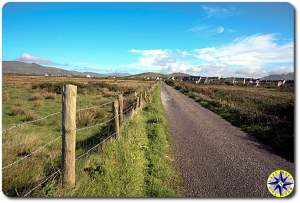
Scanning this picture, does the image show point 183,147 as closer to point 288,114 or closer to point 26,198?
point 26,198

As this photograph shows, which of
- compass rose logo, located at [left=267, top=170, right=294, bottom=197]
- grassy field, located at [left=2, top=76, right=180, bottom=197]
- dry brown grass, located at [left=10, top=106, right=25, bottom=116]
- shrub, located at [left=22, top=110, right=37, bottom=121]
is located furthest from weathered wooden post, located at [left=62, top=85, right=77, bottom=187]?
dry brown grass, located at [left=10, top=106, right=25, bottom=116]

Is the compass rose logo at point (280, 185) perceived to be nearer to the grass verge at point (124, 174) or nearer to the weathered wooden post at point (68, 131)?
the grass verge at point (124, 174)

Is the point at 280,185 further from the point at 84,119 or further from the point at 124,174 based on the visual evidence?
the point at 84,119

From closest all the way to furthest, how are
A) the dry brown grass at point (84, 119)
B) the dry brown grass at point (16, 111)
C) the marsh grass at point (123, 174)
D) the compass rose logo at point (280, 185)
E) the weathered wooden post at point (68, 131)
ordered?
the weathered wooden post at point (68, 131)
the marsh grass at point (123, 174)
the compass rose logo at point (280, 185)
the dry brown grass at point (84, 119)
the dry brown grass at point (16, 111)

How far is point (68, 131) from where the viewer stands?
15.7 ft

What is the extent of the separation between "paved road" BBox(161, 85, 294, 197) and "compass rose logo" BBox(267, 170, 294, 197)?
142 millimetres

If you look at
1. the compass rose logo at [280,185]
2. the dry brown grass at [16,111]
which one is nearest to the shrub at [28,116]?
the dry brown grass at [16,111]

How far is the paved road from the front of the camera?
585cm

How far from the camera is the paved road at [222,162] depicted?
5.85 meters

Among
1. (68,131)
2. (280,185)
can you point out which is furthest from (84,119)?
(280,185)

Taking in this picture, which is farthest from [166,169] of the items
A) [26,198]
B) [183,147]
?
[26,198]

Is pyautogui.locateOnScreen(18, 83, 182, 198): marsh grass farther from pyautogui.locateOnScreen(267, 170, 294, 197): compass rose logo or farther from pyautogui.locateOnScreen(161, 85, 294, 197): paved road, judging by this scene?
pyautogui.locateOnScreen(267, 170, 294, 197): compass rose logo

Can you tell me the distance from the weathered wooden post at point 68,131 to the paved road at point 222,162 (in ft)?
7.05

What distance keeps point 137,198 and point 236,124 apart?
919cm
